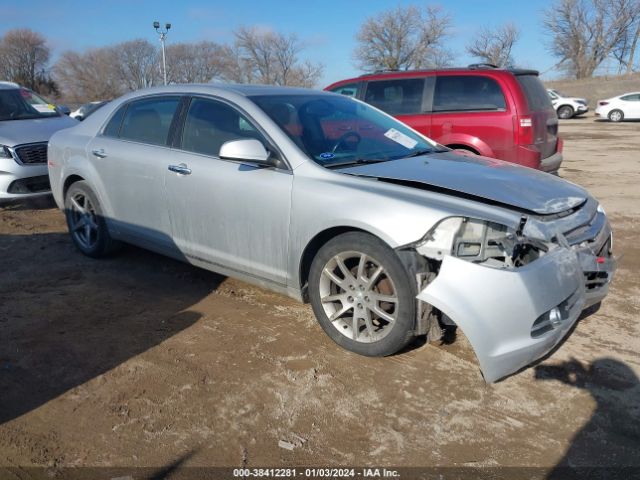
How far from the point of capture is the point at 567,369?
130 inches

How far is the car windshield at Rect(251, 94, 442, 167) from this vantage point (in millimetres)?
3855

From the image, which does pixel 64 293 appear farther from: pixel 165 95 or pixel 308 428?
pixel 308 428

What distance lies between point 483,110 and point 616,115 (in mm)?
24230

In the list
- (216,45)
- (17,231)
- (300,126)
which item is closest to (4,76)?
(216,45)

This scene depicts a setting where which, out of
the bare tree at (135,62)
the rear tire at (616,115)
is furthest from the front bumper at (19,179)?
the bare tree at (135,62)

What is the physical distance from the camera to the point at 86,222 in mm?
5391

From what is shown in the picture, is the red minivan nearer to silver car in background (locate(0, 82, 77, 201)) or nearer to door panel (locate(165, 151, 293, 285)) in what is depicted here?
door panel (locate(165, 151, 293, 285))

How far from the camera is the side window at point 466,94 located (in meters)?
6.96

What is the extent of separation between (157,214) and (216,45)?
202ft

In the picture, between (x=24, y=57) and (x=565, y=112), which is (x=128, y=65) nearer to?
(x=24, y=57)

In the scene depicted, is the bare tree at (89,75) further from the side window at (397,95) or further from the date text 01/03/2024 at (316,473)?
the date text 01/03/2024 at (316,473)

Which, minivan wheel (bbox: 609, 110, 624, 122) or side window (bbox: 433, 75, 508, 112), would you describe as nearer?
side window (bbox: 433, 75, 508, 112)

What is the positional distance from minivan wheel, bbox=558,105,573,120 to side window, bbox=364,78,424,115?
26432 mm

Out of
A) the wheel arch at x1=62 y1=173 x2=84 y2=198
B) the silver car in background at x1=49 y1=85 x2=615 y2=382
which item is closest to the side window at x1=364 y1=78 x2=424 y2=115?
the silver car in background at x1=49 y1=85 x2=615 y2=382
